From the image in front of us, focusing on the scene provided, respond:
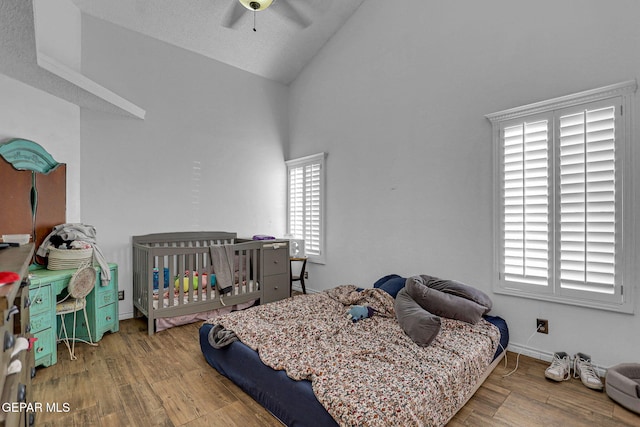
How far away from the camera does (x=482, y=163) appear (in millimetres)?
2898

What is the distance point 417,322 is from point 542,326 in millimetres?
1185

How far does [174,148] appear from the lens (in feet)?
12.8

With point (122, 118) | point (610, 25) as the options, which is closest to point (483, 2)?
point (610, 25)

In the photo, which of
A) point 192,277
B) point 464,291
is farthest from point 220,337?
point 464,291

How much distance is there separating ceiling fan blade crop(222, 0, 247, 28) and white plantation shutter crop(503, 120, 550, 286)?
265cm

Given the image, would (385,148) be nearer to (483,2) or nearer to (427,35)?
(427,35)

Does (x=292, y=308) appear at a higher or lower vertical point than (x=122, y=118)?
lower

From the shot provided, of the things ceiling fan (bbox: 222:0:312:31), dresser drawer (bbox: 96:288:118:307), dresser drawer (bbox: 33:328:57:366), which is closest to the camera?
dresser drawer (bbox: 33:328:57:366)

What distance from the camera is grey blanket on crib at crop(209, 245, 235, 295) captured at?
3.43m

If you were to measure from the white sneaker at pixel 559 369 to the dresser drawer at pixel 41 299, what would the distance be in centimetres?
384

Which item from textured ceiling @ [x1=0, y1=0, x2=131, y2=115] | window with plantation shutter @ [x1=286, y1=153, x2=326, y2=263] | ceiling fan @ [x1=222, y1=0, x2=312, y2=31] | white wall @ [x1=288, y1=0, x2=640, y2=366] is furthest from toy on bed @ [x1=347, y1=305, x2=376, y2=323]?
textured ceiling @ [x1=0, y1=0, x2=131, y2=115]

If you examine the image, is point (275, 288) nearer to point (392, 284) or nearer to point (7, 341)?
point (392, 284)

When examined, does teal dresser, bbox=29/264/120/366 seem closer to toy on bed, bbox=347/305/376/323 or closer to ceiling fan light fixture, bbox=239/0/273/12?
toy on bed, bbox=347/305/376/323

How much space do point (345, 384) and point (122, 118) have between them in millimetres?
3600
